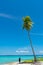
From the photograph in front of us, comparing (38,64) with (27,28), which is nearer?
(38,64)

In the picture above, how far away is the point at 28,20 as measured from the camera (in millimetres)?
58625

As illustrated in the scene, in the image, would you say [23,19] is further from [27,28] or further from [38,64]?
[38,64]

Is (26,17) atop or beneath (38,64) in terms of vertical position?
atop

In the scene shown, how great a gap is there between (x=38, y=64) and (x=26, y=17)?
17.7 meters

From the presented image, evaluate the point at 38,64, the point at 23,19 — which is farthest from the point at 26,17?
the point at 38,64

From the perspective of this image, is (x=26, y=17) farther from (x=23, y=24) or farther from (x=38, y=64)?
(x=38, y=64)

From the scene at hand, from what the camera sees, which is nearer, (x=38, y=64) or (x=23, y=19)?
(x=38, y=64)

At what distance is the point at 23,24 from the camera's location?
59.9m

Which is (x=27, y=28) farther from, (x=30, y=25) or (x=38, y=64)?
(x=38, y=64)

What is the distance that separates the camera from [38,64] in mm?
42812

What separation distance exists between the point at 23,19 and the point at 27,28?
3410 millimetres

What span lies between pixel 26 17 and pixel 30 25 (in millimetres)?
3395

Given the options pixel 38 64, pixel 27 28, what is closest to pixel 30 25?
pixel 27 28

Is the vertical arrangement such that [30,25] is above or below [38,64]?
above
